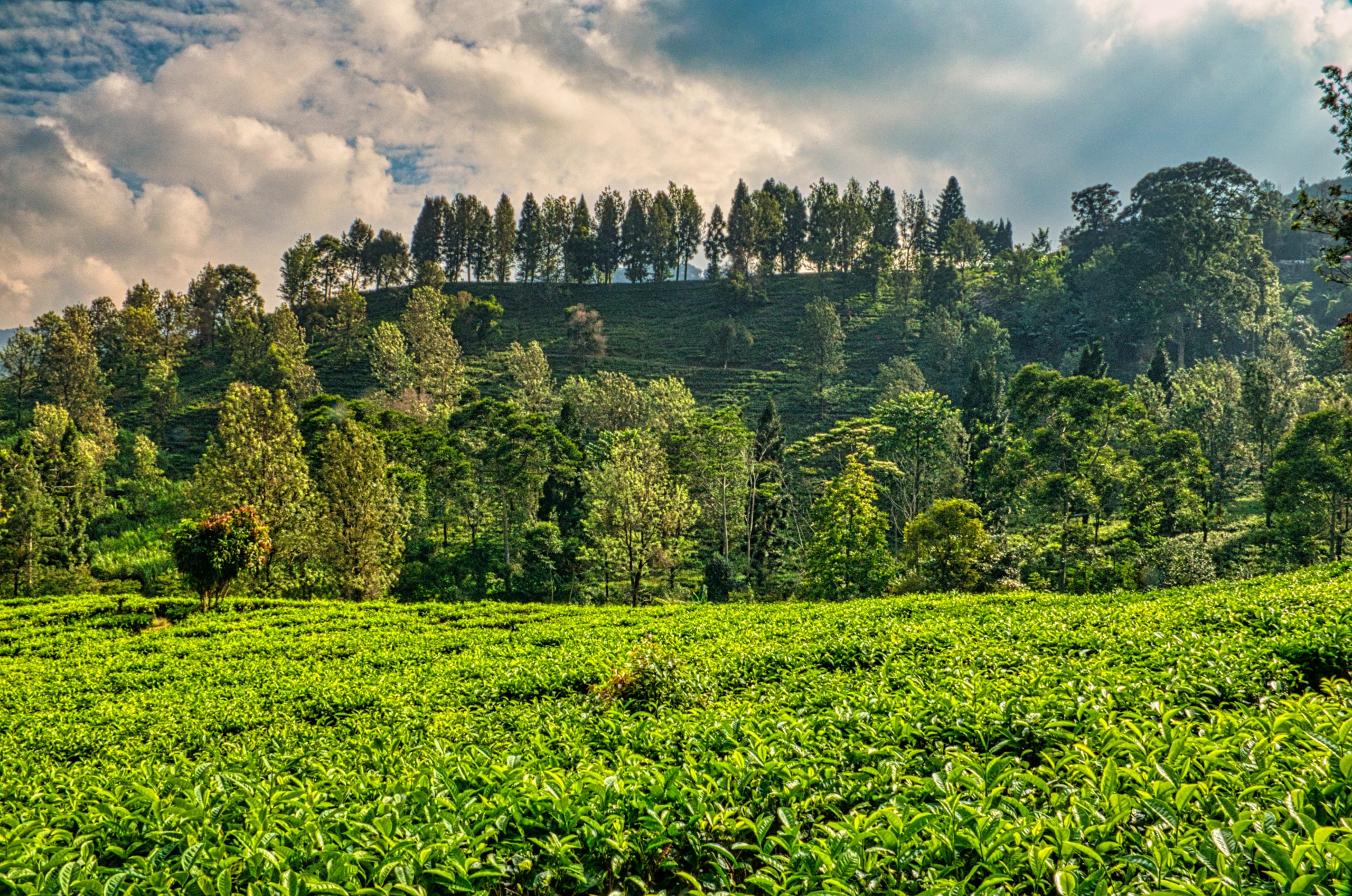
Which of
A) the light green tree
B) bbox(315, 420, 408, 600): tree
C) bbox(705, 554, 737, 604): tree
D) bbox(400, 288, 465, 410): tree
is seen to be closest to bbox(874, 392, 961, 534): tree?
bbox(705, 554, 737, 604): tree

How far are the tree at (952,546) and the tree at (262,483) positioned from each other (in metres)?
22.7

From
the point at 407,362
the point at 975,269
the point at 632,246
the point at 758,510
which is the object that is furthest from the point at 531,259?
the point at 758,510

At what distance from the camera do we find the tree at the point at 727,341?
222 ft

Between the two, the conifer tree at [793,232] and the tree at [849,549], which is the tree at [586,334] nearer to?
the conifer tree at [793,232]

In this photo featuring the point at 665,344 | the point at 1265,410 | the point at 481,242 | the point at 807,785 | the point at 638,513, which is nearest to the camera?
the point at 807,785

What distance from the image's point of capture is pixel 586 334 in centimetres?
6825

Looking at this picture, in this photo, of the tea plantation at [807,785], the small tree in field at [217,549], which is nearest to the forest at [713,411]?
the small tree in field at [217,549]

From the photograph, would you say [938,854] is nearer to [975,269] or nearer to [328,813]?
[328,813]

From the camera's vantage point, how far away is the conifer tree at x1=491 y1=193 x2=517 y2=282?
8444 cm

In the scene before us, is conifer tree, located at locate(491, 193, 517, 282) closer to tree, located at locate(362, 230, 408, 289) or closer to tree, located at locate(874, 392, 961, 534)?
tree, located at locate(362, 230, 408, 289)

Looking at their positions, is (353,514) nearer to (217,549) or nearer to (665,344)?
(217,549)

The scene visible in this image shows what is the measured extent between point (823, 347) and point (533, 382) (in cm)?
2692

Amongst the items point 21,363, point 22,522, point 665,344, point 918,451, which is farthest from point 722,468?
point 21,363

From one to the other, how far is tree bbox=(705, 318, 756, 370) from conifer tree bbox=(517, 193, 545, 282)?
98.5ft
